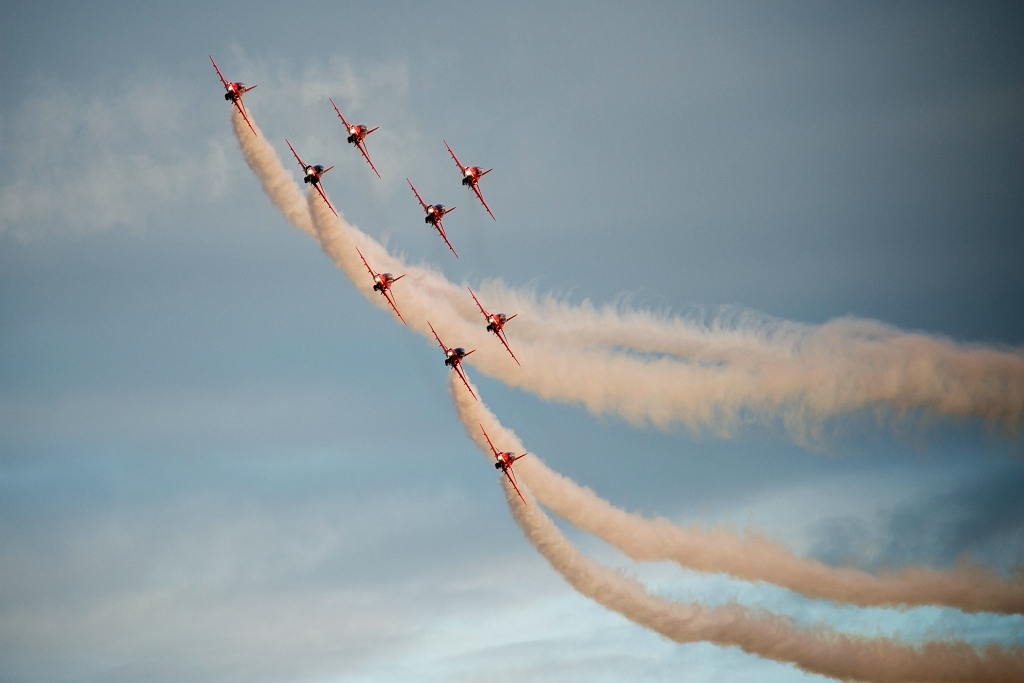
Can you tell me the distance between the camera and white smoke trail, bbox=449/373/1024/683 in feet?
282

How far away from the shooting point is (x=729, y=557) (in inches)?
3378

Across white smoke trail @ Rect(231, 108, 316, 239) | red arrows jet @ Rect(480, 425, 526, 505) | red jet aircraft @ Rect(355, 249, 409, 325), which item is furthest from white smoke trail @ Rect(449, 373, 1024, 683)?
white smoke trail @ Rect(231, 108, 316, 239)

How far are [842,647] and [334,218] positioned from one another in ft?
133

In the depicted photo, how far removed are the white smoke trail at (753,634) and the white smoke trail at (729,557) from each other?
63 cm

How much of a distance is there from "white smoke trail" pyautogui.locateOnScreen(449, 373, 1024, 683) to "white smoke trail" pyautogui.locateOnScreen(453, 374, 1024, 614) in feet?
2.06

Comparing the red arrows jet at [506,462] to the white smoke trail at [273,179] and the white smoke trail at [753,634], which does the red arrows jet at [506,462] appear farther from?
the white smoke trail at [273,179]

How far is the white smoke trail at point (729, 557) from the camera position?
8344cm

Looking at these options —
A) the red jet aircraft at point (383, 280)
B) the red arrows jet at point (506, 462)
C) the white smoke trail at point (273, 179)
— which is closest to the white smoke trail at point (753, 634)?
the red arrows jet at point (506, 462)

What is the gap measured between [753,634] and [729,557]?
504 cm

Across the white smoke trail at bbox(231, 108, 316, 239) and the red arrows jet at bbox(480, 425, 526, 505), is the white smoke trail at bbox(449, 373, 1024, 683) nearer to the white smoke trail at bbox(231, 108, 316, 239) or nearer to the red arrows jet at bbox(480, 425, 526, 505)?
the red arrows jet at bbox(480, 425, 526, 505)

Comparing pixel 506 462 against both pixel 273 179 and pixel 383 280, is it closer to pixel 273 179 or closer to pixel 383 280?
pixel 383 280

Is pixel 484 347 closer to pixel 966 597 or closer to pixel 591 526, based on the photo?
pixel 591 526

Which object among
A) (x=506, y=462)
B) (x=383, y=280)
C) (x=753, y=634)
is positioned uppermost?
(x=383, y=280)

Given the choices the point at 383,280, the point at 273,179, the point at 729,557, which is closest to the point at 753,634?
the point at 729,557
